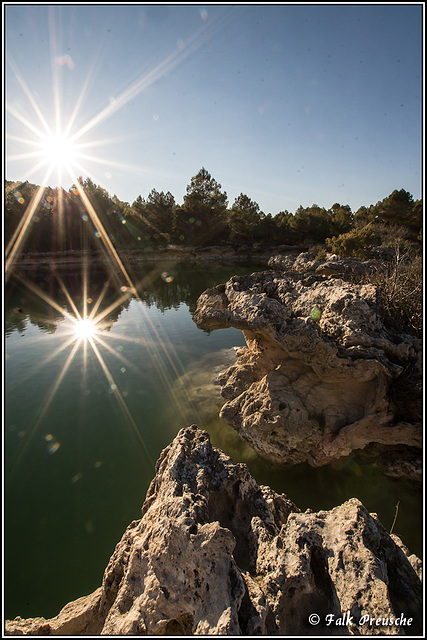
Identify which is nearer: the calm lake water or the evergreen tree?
the calm lake water

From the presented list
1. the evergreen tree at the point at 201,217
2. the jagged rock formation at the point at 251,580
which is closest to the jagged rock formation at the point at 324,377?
the jagged rock formation at the point at 251,580

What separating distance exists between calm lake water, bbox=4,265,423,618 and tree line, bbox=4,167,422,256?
38664mm

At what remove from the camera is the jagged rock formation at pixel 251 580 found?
76.6 inches

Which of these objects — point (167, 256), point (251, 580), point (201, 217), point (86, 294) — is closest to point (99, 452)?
point (251, 580)

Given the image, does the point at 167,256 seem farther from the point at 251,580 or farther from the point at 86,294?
the point at 251,580

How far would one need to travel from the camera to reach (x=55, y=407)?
8.41m

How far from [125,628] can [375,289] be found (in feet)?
20.3

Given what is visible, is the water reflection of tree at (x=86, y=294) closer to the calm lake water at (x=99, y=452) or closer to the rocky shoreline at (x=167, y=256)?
the calm lake water at (x=99, y=452)

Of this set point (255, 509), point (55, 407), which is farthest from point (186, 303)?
point (255, 509)

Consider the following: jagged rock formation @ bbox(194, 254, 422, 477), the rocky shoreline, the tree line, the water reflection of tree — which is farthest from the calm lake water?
the tree line

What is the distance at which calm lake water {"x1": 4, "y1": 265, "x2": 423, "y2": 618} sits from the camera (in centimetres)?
454

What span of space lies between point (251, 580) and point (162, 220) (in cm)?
5869

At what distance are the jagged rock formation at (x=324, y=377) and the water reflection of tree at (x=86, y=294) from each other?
1173 cm

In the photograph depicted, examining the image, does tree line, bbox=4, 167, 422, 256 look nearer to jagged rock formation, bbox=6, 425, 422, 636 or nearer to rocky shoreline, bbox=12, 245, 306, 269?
rocky shoreline, bbox=12, 245, 306, 269
